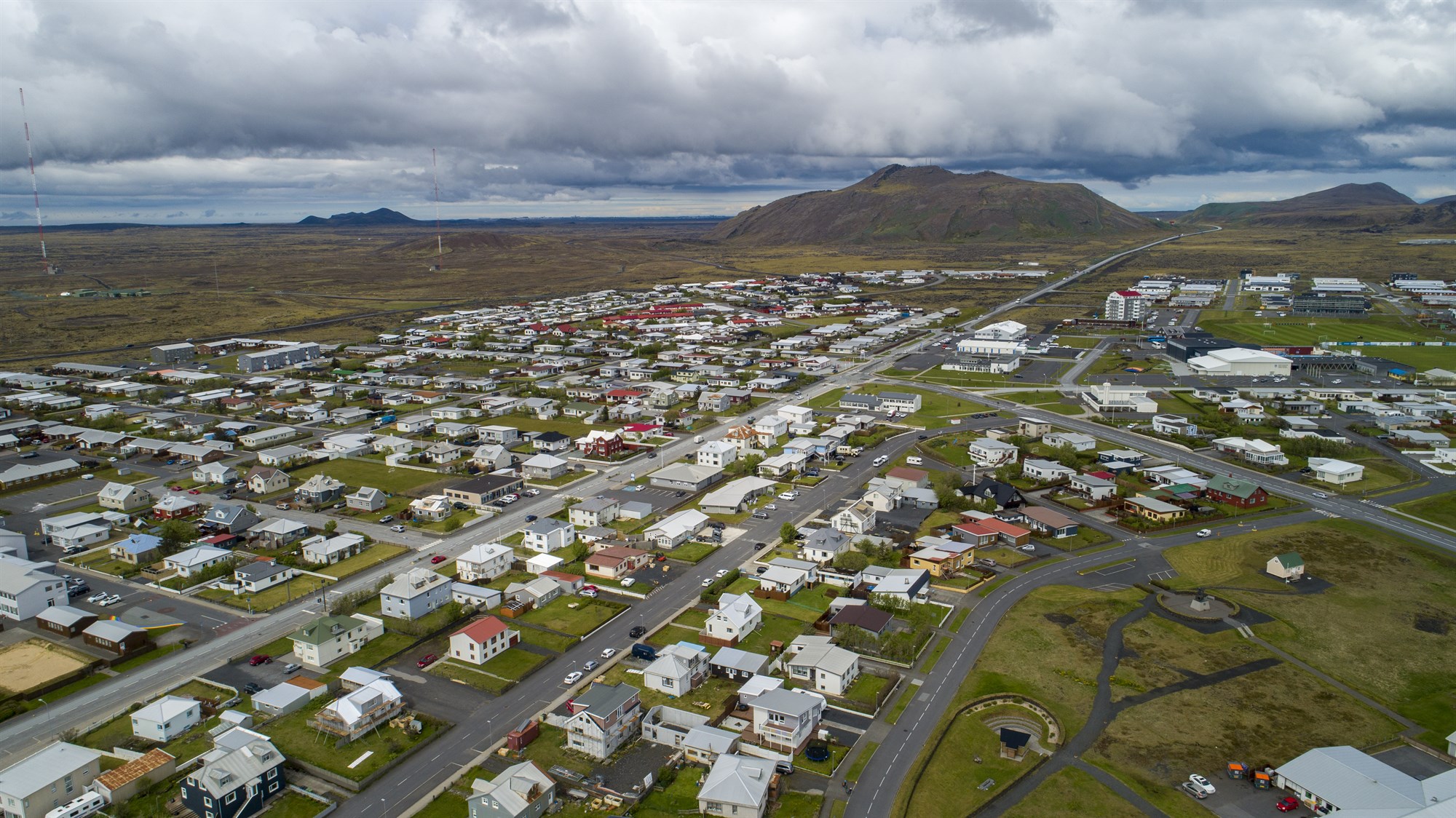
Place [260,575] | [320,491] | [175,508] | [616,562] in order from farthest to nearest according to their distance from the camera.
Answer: [320,491], [175,508], [616,562], [260,575]

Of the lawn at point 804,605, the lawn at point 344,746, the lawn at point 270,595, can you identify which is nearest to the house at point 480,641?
the lawn at point 344,746

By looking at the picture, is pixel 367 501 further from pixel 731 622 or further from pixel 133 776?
pixel 731 622

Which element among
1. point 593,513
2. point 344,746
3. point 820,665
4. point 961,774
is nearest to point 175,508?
point 593,513

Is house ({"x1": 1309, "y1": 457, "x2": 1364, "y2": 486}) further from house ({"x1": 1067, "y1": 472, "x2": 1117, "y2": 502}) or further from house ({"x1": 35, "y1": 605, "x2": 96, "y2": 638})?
house ({"x1": 35, "y1": 605, "x2": 96, "y2": 638})

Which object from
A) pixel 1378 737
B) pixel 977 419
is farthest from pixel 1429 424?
pixel 1378 737

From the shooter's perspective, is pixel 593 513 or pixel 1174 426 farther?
pixel 1174 426

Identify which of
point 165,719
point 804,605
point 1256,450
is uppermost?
point 1256,450

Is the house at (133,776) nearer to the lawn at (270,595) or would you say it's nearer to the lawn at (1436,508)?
the lawn at (270,595)
